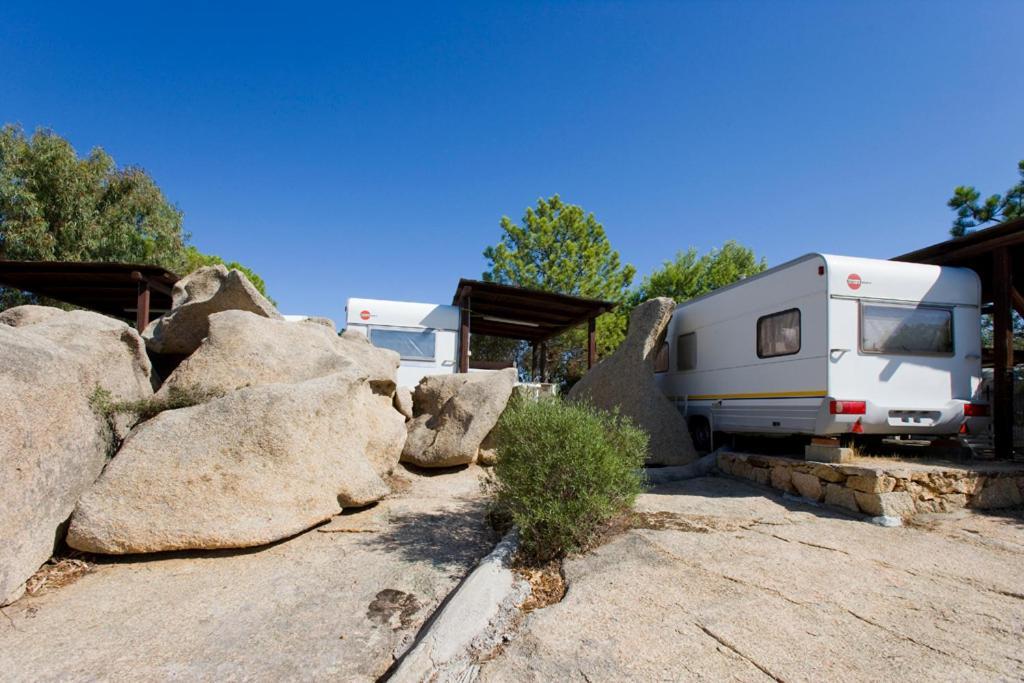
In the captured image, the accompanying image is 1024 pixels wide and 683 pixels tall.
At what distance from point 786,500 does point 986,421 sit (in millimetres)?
2752

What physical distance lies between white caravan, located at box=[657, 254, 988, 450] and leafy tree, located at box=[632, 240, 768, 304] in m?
18.5

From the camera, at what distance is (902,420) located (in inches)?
243

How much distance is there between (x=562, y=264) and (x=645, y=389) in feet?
54.5

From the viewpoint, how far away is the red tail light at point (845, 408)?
19.6 feet

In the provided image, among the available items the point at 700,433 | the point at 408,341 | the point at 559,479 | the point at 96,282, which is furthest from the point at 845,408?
the point at 96,282

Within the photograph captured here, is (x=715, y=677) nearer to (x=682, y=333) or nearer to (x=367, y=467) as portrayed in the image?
(x=367, y=467)

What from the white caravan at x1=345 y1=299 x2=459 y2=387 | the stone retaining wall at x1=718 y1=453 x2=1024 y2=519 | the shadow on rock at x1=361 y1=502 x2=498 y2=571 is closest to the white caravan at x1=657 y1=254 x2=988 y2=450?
the stone retaining wall at x1=718 y1=453 x2=1024 y2=519

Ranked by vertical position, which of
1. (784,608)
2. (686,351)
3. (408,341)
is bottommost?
(784,608)

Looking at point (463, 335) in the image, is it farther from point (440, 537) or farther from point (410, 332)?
point (440, 537)

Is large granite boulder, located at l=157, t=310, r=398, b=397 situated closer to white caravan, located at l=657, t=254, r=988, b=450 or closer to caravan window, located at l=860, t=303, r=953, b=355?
white caravan, located at l=657, t=254, r=988, b=450

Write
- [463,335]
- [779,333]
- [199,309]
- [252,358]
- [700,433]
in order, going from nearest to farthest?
[252,358] → [199,309] → [779,333] → [700,433] → [463,335]

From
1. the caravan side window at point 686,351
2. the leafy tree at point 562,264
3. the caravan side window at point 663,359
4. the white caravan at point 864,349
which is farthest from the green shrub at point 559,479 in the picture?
the leafy tree at point 562,264

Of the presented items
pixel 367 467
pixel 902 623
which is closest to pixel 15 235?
pixel 367 467

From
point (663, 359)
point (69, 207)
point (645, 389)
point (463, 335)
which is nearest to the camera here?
point (645, 389)
